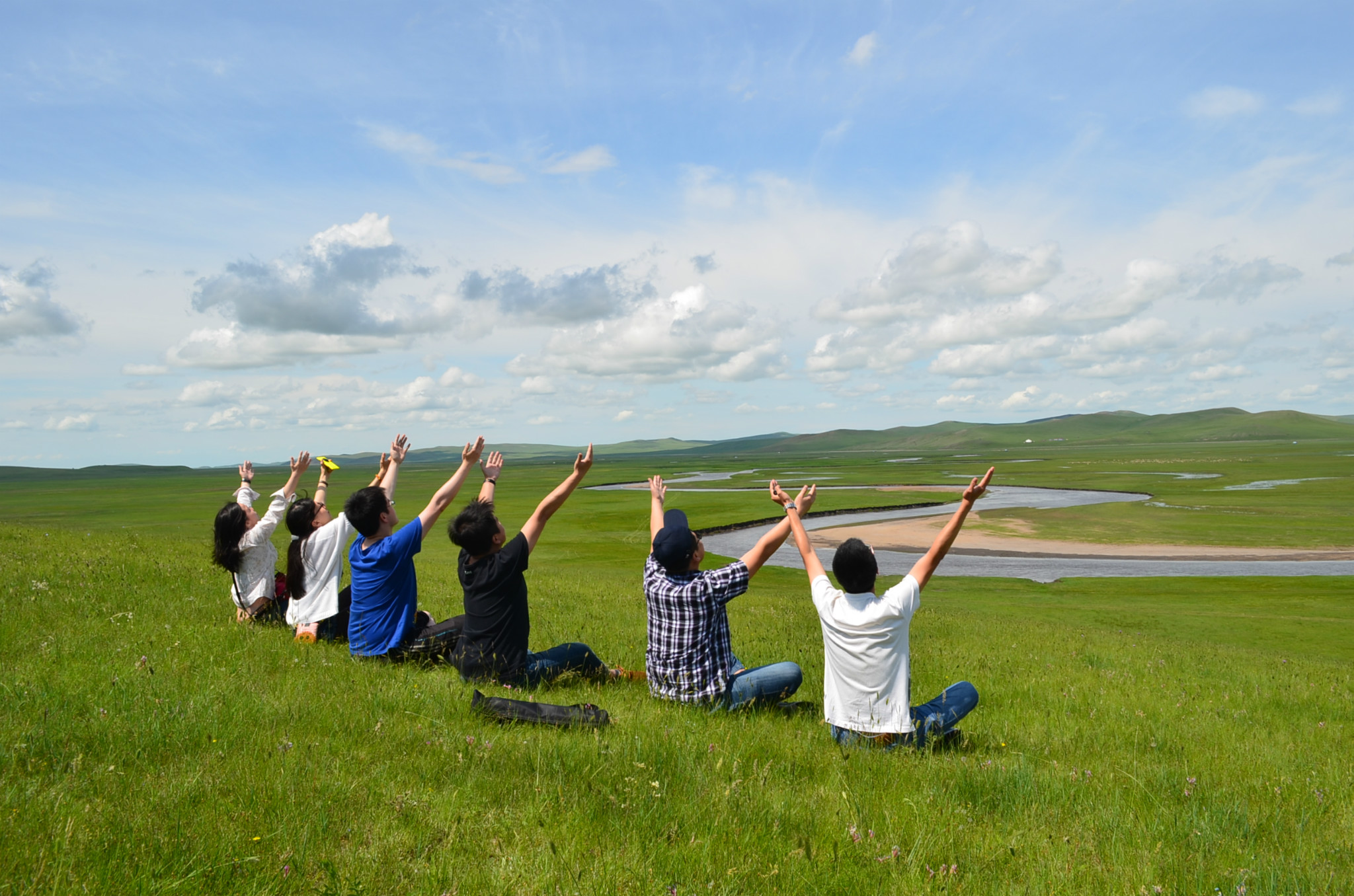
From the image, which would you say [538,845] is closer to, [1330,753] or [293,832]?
[293,832]

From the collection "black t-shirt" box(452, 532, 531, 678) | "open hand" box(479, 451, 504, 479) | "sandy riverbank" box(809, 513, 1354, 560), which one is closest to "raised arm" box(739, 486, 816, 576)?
"black t-shirt" box(452, 532, 531, 678)

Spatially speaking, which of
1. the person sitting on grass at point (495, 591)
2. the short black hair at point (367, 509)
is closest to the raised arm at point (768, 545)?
the person sitting on grass at point (495, 591)

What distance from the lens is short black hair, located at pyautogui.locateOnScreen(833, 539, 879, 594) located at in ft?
19.5

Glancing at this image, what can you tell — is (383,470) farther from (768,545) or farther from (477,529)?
(768,545)

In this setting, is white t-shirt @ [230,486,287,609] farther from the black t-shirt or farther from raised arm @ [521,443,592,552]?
raised arm @ [521,443,592,552]

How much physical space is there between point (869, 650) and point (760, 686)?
1414mm

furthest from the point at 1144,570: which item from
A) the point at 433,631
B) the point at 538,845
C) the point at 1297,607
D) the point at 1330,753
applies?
the point at 538,845

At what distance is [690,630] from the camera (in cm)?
704

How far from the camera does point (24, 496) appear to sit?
115 meters

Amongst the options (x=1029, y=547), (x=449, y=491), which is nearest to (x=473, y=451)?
(x=449, y=491)

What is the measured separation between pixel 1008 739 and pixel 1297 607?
26.7 metres

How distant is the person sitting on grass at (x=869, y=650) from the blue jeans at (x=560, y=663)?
9.36ft

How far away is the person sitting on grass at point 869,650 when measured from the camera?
605 centimetres

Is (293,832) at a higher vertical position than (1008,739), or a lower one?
higher
